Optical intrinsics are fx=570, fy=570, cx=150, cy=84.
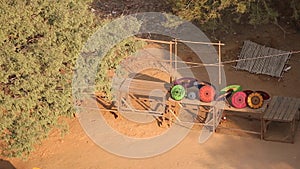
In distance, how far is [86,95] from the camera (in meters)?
13.4

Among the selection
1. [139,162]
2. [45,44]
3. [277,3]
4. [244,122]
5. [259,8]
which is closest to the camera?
[45,44]

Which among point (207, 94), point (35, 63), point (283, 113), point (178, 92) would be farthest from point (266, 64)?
point (35, 63)

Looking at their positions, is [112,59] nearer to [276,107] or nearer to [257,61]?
[276,107]

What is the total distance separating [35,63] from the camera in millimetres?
11875

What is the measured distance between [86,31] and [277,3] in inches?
265

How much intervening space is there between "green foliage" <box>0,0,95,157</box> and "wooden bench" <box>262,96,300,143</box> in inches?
180

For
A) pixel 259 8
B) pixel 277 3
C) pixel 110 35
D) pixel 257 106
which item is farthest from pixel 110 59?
pixel 277 3

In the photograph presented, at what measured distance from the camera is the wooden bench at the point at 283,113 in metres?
13.1

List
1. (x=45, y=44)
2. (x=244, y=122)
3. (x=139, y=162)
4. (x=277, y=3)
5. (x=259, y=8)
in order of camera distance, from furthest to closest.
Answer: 1. (x=277, y=3)
2. (x=259, y=8)
3. (x=244, y=122)
4. (x=139, y=162)
5. (x=45, y=44)

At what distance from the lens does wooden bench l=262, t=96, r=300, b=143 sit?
516 inches

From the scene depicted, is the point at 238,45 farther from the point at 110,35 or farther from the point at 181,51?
the point at 110,35

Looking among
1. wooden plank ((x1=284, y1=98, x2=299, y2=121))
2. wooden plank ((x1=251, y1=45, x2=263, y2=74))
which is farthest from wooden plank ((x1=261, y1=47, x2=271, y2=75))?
wooden plank ((x1=284, y1=98, x2=299, y2=121))

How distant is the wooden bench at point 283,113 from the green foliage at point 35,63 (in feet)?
15.0

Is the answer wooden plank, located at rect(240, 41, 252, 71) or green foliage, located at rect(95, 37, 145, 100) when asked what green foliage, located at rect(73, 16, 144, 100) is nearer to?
green foliage, located at rect(95, 37, 145, 100)
